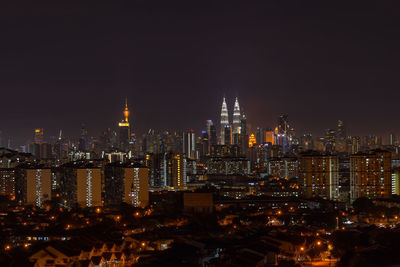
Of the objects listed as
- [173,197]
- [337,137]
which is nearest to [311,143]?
[337,137]

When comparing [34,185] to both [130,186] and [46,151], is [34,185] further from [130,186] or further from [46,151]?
[46,151]

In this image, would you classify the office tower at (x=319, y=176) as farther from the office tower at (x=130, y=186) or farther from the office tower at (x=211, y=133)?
the office tower at (x=211, y=133)

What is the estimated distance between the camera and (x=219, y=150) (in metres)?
48.9

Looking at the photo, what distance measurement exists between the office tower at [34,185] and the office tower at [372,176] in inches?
460

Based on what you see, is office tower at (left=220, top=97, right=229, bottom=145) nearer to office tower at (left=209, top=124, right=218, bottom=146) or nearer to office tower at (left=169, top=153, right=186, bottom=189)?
office tower at (left=209, top=124, right=218, bottom=146)

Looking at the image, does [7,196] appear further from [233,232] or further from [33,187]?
[233,232]

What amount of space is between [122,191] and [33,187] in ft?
10.9

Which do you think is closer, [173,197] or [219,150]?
[173,197]

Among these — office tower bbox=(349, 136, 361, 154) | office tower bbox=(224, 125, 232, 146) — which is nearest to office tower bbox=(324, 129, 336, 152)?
office tower bbox=(349, 136, 361, 154)

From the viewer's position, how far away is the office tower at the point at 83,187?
22547 mm

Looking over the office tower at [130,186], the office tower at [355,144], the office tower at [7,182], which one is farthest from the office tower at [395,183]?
the office tower at [355,144]

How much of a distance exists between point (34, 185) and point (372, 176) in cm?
1273

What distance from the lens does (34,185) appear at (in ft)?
76.6

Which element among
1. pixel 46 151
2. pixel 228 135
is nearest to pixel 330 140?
pixel 228 135
